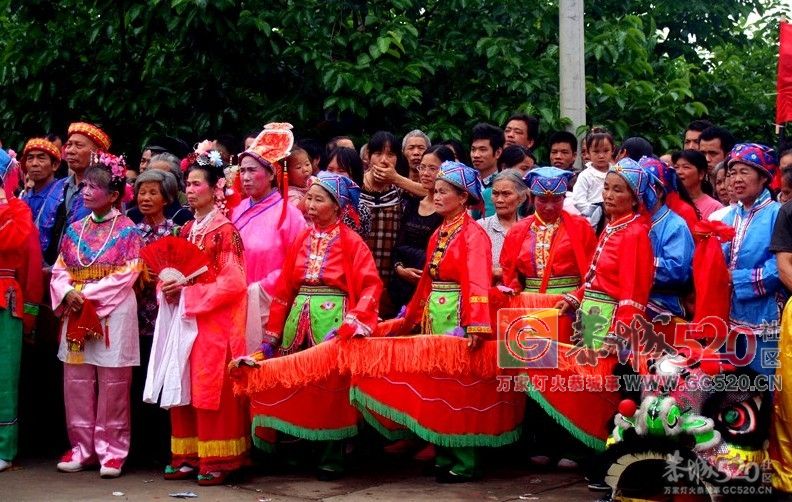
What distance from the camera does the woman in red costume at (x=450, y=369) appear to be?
6.93 meters

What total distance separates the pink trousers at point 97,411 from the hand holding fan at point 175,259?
708 mm

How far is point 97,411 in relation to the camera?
7.67m

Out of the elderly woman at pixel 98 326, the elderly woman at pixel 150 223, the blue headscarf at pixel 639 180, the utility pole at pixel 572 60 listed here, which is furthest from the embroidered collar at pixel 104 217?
the utility pole at pixel 572 60

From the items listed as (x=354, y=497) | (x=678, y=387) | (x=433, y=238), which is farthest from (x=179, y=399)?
(x=678, y=387)

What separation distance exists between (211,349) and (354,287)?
0.92 metres

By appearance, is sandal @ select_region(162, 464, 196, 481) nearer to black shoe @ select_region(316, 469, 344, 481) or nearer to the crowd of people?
the crowd of people

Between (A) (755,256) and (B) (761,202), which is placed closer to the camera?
(A) (755,256)

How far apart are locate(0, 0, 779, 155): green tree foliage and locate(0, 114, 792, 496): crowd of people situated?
183 centimetres

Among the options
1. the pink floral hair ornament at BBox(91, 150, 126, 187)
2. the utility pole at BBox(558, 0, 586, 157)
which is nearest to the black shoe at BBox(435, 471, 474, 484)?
the pink floral hair ornament at BBox(91, 150, 126, 187)

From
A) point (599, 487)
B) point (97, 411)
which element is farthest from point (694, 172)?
point (97, 411)

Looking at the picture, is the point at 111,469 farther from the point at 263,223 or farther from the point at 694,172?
the point at 694,172

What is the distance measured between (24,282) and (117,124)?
3.05m

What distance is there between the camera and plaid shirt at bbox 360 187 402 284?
8047 millimetres

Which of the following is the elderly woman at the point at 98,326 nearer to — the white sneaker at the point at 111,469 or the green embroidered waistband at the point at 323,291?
the white sneaker at the point at 111,469
